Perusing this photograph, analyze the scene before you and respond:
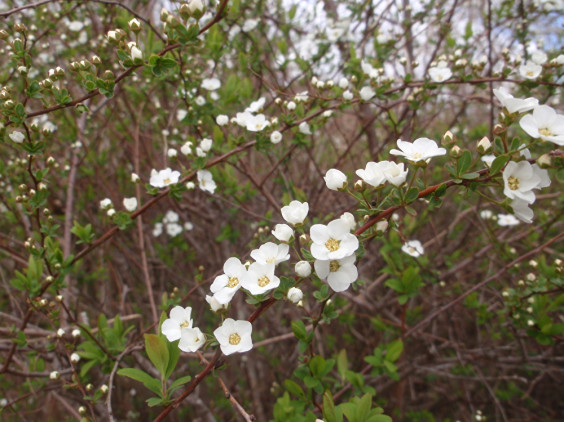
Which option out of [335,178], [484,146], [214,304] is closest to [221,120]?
[335,178]

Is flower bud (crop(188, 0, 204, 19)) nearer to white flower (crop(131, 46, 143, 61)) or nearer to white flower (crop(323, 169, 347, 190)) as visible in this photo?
white flower (crop(131, 46, 143, 61))

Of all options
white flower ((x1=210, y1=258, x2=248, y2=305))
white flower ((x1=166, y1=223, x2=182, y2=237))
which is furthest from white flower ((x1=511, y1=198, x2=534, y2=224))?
white flower ((x1=166, y1=223, x2=182, y2=237))

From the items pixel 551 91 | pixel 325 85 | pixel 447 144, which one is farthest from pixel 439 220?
pixel 447 144

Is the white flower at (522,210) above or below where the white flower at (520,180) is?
below

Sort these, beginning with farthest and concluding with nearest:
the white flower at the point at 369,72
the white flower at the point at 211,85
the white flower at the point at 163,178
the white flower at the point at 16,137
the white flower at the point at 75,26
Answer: the white flower at the point at 75,26, the white flower at the point at 211,85, the white flower at the point at 369,72, the white flower at the point at 163,178, the white flower at the point at 16,137

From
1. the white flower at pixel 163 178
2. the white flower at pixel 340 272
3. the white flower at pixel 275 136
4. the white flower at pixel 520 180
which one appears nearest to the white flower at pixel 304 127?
the white flower at pixel 275 136

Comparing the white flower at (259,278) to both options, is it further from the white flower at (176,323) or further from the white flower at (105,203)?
the white flower at (105,203)

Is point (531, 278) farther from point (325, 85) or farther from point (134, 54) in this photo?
point (134, 54)

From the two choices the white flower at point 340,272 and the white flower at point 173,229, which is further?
the white flower at point 173,229
